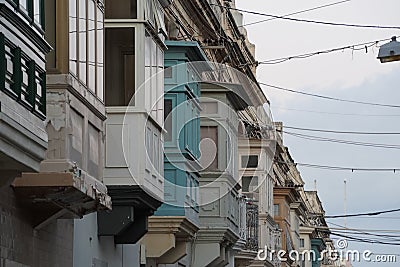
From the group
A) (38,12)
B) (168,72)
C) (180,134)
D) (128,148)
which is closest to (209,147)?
(180,134)

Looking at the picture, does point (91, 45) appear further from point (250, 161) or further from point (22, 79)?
point (250, 161)

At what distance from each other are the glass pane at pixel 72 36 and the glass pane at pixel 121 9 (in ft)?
13.8

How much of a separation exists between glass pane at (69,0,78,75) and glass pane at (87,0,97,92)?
2.39 ft

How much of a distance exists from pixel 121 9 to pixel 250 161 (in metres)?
29.2

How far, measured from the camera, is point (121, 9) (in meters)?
20.9

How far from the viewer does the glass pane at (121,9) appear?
20.6 metres

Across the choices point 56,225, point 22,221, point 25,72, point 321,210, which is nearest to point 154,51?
point 56,225

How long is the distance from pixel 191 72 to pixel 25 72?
1320 centimetres

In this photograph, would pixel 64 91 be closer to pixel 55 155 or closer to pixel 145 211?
pixel 55 155

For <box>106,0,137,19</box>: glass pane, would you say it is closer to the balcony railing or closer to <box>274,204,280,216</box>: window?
the balcony railing

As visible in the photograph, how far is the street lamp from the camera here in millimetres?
21047

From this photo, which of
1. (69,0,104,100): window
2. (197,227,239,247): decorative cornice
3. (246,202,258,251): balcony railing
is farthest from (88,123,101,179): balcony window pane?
(246,202,258,251): balcony railing

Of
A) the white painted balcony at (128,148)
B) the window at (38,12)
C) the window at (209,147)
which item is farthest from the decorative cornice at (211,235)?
the window at (38,12)

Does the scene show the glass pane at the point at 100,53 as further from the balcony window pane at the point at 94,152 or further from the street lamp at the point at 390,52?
the street lamp at the point at 390,52
